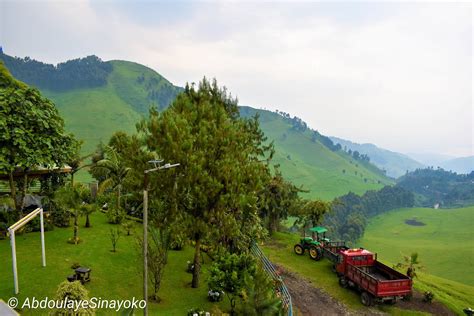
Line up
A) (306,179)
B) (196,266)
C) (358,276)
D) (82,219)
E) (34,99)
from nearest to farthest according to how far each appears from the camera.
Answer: (196,266), (358,276), (34,99), (82,219), (306,179)

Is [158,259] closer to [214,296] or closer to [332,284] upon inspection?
[214,296]

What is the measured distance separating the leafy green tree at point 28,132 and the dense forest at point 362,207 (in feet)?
346

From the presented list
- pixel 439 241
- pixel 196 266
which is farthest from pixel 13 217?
pixel 439 241

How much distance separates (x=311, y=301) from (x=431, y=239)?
343 ft

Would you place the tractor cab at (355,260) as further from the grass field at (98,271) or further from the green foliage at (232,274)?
the grass field at (98,271)

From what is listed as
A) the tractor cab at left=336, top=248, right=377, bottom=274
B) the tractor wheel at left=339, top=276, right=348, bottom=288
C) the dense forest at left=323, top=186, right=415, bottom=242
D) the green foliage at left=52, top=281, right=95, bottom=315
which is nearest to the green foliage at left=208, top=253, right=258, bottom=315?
the green foliage at left=52, top=281, right=95, bottom=315

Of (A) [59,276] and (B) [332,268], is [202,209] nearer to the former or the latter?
(A) [59,276]

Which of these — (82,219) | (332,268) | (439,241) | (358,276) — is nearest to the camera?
(358,276)

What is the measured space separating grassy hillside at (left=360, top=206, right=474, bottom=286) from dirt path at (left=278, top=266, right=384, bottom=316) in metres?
50.4

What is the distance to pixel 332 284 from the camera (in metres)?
23.0

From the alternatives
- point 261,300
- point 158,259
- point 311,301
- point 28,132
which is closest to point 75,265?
point 158,259

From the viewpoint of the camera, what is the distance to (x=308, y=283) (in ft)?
75.9

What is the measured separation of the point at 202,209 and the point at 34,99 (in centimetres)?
1448

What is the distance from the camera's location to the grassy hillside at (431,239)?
223 ft
